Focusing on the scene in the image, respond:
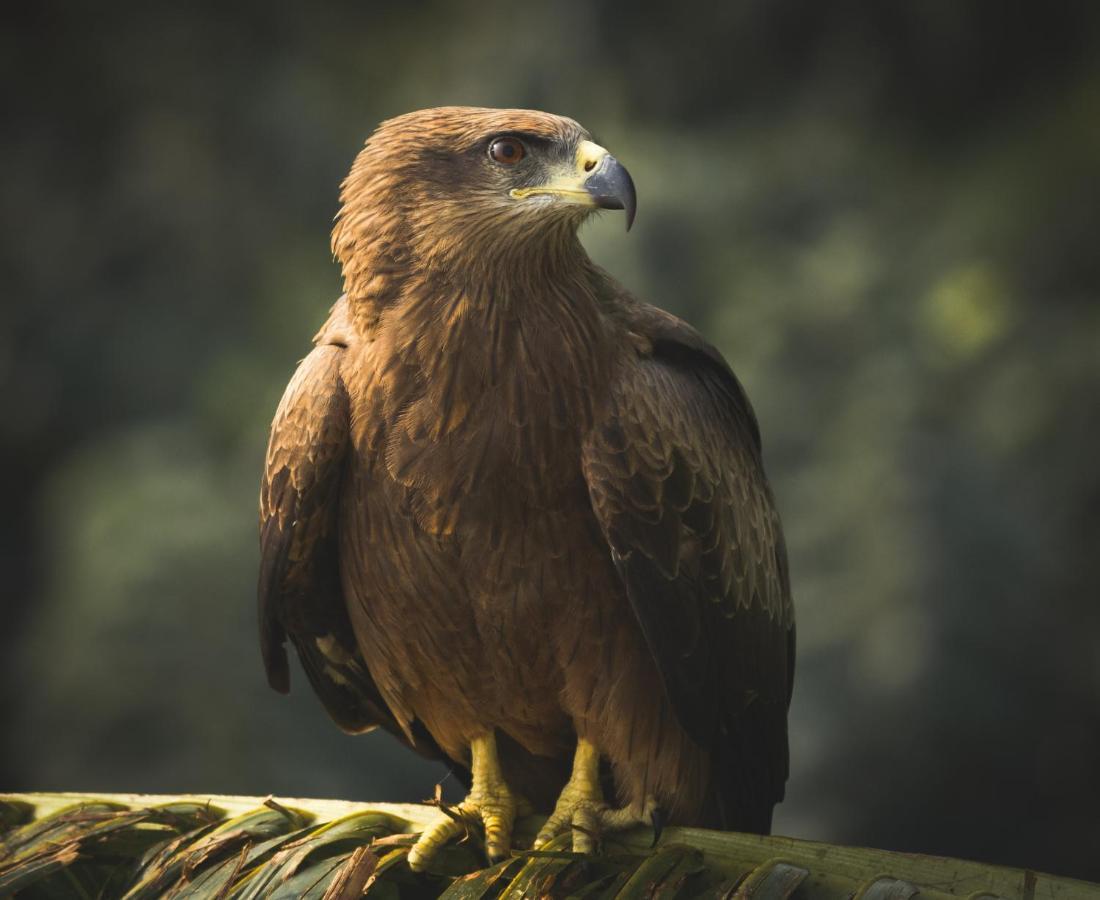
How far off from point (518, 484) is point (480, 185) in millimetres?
621

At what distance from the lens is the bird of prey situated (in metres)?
2.83

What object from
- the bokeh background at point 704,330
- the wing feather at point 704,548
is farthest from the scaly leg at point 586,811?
the bokeh background at point 704,330

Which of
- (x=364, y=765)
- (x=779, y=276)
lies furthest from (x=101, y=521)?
(x=779, y=276)

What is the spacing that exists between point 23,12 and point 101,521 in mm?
3127

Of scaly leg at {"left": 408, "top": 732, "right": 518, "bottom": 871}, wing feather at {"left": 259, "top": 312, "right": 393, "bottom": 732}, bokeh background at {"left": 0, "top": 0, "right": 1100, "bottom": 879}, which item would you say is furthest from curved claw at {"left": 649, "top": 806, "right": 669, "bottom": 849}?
bokeh background at {"left": 0, "top": 0, "right": 1100, "bottom": 879}

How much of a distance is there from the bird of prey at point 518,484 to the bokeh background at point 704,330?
12.4ft

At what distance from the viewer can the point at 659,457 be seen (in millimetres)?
2861

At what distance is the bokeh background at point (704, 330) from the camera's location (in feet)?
22.0

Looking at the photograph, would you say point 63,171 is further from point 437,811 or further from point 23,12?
point 437,811

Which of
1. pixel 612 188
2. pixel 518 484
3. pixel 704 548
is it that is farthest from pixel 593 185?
pixel 704 548

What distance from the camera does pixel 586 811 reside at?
3.00 metres

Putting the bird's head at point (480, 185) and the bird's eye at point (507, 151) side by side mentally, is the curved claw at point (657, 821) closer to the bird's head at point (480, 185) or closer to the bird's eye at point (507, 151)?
the bird's head at point (480, 185)

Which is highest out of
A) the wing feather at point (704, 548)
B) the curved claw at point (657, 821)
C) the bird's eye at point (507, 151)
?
the bird's eye at point (507, 151)

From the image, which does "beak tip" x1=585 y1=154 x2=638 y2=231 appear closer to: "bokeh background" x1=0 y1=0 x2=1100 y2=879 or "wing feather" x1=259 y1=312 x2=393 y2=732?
"wing feather" x1=259 y1=312 x2=393 y2=732
